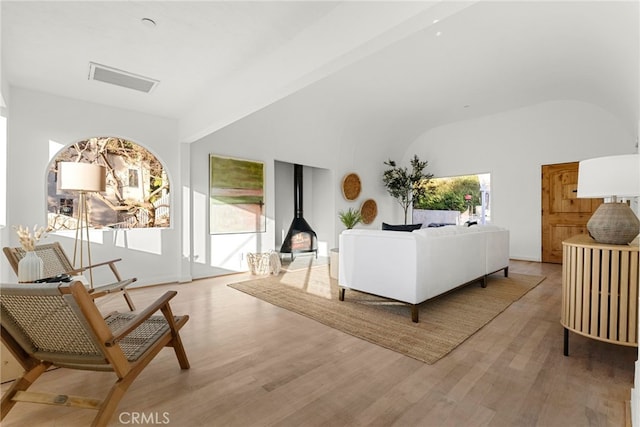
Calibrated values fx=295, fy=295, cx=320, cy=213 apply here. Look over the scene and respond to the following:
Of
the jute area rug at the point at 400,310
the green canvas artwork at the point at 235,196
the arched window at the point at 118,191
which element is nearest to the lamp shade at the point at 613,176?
the jute area rug at the point at 400,310

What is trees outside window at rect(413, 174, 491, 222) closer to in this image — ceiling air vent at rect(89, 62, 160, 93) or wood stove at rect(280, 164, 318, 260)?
wood stove at rect(280, 164, 318, 260)

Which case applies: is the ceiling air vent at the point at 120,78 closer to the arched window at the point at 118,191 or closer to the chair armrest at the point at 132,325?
the arched window at the point at 118,191

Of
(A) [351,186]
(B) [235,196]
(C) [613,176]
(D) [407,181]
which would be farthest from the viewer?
(D) [407,181]

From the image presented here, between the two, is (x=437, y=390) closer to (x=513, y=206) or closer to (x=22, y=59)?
(x=22, y=59)

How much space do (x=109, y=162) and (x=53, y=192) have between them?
2.20 feet

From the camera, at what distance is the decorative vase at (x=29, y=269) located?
75.0 inches

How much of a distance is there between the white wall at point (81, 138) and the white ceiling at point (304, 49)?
0.19m

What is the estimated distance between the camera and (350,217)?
19.0 feet

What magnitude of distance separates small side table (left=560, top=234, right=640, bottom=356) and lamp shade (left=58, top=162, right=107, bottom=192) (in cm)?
402

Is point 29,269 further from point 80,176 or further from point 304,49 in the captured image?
point 304,49

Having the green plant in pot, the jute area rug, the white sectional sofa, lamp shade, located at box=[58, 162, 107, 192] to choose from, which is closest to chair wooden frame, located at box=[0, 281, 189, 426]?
the jute area rug

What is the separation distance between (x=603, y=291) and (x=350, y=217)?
418 cm

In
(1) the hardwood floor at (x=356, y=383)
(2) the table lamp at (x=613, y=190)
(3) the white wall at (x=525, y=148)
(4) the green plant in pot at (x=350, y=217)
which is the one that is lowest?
(1) the hardwood floor at (x=356, y=383)

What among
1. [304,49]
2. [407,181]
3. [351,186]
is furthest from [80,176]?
[407,181]
